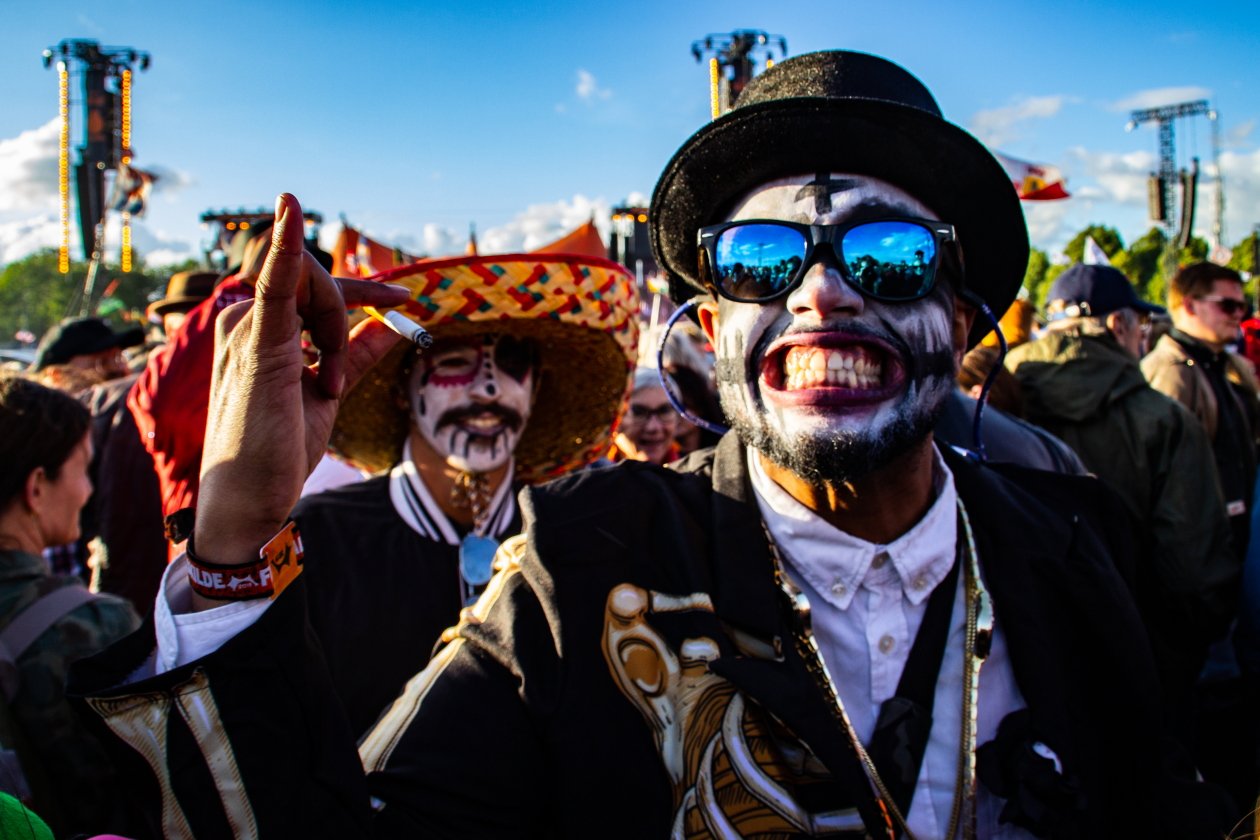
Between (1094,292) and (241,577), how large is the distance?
3.97m

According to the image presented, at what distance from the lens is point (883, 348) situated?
152 centimetres

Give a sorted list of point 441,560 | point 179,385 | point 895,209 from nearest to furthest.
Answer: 1. point 895,209
2. point 179,385
3. point 441,560

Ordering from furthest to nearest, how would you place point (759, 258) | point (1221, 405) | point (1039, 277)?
point (1039, 277) < point (1221, 405) < point (759, 258)

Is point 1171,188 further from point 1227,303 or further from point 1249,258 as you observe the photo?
point 1227,303

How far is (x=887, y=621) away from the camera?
1.51 meters

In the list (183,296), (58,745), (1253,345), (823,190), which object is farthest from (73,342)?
(1253,345)

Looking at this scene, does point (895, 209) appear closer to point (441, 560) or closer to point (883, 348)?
point (883, 348)

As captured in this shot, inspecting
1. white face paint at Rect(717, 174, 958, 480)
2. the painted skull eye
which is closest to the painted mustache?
the painted skull eye

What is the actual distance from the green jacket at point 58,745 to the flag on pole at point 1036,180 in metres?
3.37

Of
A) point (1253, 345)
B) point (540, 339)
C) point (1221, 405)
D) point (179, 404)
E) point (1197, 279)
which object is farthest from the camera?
point (1253, 345)

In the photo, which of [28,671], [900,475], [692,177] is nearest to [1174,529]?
[900,475]

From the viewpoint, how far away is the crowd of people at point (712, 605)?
3.52ft

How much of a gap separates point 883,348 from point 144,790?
1274 mm

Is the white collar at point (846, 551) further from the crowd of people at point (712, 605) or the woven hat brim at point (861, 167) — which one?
the woven hat brim at point (861, 167)
